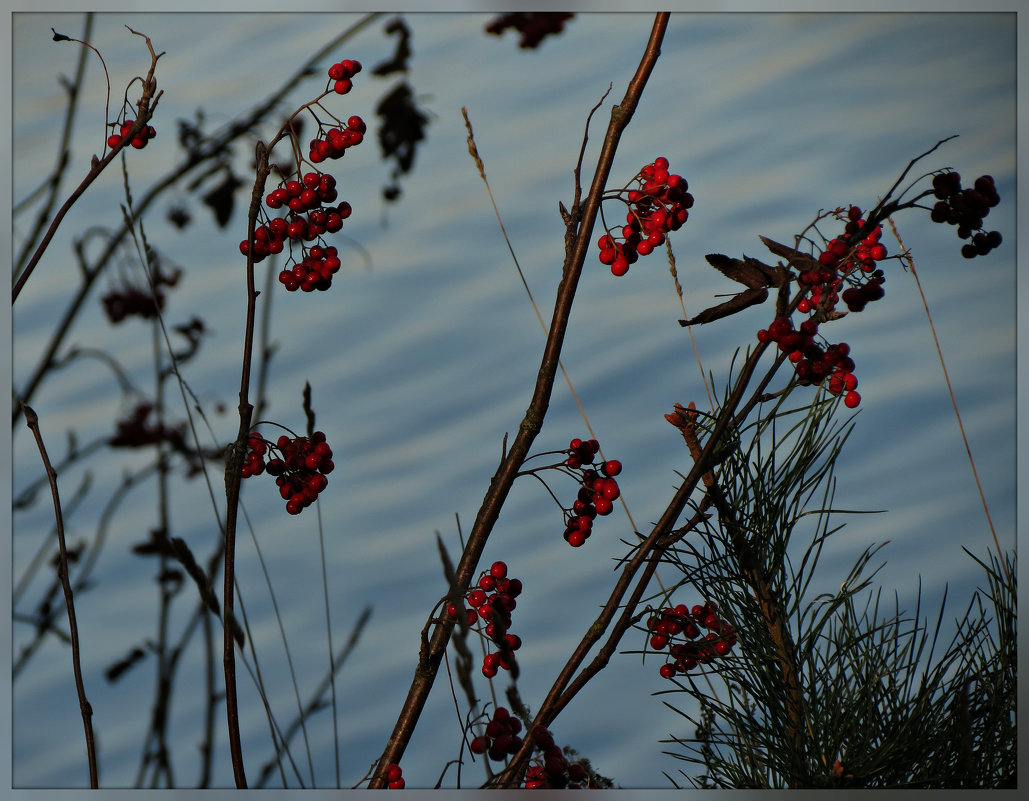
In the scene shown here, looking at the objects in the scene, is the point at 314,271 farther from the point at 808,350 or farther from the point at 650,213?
the point at 808,350

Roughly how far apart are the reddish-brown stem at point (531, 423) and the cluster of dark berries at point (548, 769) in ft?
0.27

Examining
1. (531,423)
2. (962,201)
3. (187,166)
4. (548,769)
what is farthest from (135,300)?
(962,201)

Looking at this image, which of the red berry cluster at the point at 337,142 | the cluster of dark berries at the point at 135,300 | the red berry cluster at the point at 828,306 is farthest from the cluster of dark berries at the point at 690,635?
the cluster of dark berries at the point at 135,300

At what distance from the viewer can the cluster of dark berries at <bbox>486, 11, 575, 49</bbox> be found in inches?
34.7

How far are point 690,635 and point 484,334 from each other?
0.34 metres

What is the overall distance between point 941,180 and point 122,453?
0.74m

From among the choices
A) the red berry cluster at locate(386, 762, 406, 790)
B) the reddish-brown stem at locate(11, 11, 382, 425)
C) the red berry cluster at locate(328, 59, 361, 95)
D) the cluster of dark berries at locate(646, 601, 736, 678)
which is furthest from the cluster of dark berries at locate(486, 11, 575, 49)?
the red berry cluster at locate(386, 762, 406, 790)

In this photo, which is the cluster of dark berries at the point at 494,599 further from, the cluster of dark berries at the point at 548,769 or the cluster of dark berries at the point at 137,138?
the cluster of dark berries at the point at 137,138

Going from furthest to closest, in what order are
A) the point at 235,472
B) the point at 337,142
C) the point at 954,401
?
the point at 954,401
the point at 337,142
the point at 235,472

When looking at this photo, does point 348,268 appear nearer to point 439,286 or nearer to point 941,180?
point 439,286

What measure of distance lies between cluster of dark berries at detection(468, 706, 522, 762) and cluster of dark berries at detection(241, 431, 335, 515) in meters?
0.20

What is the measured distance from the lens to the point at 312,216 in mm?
686

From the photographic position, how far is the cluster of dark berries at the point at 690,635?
73cm

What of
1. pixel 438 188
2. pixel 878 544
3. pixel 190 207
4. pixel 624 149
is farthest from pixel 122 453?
pixel 878 544
